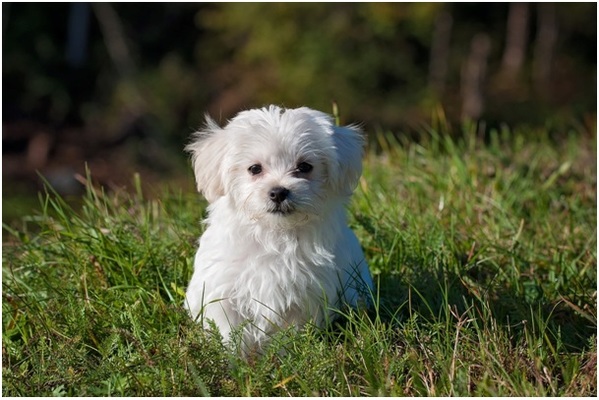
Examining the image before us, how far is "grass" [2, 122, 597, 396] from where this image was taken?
11.7 ft

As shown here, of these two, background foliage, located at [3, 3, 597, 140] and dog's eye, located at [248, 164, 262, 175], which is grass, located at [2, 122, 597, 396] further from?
background foliage, located at [3, 3, 597, 140]

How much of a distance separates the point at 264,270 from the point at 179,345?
51 cm

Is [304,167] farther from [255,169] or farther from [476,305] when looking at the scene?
[476,305]

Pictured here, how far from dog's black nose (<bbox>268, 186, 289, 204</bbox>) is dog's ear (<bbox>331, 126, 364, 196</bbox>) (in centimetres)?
29

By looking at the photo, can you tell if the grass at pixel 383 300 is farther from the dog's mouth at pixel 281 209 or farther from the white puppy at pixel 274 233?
the dog's mouth at pixel 281 209

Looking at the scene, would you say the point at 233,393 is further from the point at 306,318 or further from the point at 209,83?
the point at 209,83

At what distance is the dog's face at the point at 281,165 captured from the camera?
148 inches

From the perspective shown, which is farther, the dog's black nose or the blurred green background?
the blurred green background

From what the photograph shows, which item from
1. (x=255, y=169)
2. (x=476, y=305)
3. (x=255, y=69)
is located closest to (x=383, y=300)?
(x=476, y=305)

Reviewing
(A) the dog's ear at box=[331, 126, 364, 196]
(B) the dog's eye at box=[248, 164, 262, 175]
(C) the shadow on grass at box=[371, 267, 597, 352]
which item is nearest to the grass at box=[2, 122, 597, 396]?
(C) the shadow on grass at box=[371, 267, 597, 352]

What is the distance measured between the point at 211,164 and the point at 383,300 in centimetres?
109

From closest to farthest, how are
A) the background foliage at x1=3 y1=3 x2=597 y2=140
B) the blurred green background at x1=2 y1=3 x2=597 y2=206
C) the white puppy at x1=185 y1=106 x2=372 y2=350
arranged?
1. the white puppy at x1=185 y1=106 x2=372 y2=350
2. the blurred green background at x1=2 y1=3 x2=597 y2=206
3. the background foliage at x1=3 y1=3 x2=597 y2=140

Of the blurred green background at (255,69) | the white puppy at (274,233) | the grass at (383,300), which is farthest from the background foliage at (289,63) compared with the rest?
the white puppy at (274,233)

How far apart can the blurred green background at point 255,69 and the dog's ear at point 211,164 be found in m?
10.2
